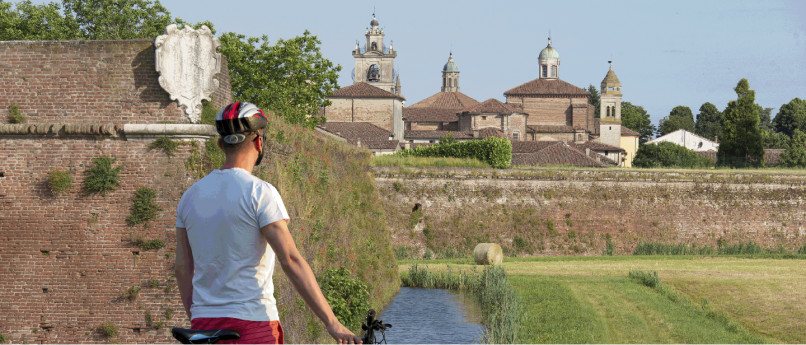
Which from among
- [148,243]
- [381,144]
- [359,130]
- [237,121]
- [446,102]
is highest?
[446,102]

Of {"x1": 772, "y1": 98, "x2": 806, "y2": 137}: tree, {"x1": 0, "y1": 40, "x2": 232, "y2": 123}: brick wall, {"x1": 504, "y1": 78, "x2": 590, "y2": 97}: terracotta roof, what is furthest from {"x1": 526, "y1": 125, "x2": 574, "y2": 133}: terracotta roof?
{"x1": 0, "y1": 40, "x2": 232, "y2": 123}: brick wall

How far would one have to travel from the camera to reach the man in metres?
4.59

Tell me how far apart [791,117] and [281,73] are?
111 metres

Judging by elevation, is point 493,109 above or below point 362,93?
below

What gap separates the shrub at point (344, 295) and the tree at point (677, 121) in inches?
4986

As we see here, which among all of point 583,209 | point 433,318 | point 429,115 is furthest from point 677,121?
point 433,318

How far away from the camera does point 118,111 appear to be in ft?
43.5

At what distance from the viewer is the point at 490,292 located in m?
22.1

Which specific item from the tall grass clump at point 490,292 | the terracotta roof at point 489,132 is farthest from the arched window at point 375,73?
the tall grass clump at point 490,292

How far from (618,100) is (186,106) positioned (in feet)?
321

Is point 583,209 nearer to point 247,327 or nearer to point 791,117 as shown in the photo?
point 247,327

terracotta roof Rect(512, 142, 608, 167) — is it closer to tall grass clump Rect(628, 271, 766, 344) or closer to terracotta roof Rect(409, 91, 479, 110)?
tall grass clump Rect(628, 271, 766, 344)

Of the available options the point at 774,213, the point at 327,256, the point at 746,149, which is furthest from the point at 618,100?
the point at 327,256

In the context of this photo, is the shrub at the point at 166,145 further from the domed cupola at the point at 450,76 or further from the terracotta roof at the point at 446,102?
the domed cupola at the point at 450,76
